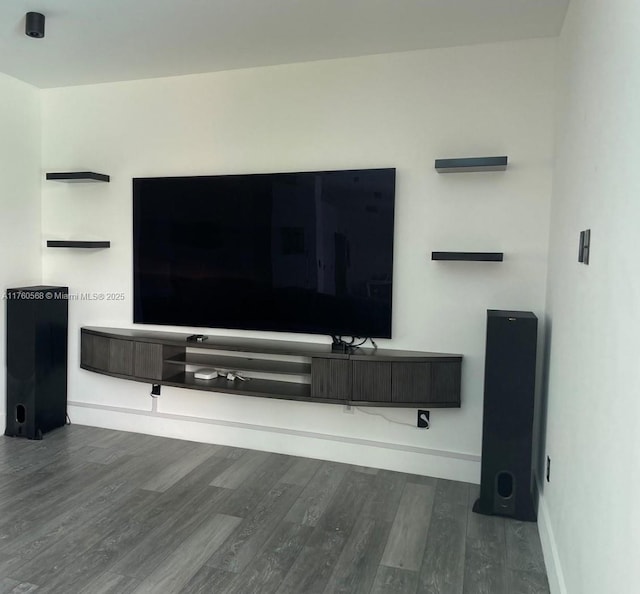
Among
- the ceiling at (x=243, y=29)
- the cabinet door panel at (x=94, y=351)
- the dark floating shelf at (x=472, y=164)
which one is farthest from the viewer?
the cabinet door panel at (x=94, y=351)

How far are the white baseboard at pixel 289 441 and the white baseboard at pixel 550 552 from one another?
0.58m

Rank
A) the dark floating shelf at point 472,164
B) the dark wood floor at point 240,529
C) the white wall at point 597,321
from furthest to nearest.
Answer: the dark floating shelf at point 472,164, the dark wood floor at point 240,529, the white wall at point 597,321

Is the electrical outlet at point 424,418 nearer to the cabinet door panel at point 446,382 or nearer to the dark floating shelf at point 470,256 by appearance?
the cabinet door panel at point 446,382

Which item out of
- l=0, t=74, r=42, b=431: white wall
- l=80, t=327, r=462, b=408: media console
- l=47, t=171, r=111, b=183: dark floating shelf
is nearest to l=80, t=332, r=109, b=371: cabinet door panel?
l=80, t=327, r=462, b=408: media console

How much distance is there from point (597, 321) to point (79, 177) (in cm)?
332

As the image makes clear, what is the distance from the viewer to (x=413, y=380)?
2.92 m

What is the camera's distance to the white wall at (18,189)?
3626 millimetres

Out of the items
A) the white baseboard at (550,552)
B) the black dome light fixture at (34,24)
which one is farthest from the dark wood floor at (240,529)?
the black dome light fixture at (34,24)

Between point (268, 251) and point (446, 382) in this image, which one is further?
point (268, 251)

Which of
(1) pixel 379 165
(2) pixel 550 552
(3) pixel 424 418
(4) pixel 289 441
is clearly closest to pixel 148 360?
(4) pixel 289 441

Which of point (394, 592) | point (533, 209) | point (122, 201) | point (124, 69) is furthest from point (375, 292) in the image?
point (124, 69)

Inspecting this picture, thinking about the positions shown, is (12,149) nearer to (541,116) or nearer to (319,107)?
(319,107)

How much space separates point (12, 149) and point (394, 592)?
3700 mm

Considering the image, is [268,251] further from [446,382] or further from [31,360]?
[31,360]
